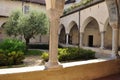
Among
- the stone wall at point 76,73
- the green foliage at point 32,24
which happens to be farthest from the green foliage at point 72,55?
the stone wall at point 76,73

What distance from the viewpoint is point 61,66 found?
5.18 metres

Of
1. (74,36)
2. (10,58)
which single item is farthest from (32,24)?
(74,36)

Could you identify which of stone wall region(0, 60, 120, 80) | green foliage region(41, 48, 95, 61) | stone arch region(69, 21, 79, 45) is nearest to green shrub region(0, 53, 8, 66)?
green foliage region(41, 48, 95, 61)

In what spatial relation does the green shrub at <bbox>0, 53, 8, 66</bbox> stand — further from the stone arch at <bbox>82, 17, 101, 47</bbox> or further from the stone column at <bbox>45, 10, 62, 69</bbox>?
the stone arch at <bbox>82, 17, 101, 47</bbox>

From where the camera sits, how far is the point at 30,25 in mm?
18094

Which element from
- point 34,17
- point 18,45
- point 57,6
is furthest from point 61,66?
point 34,17

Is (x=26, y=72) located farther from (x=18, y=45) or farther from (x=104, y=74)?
(x=18, y=45)

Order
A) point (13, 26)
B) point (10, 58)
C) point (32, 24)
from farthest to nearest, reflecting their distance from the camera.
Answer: point (13, 26) < point (32, 24) < point (10, 58)

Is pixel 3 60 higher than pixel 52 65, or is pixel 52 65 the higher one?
pixel 52 65

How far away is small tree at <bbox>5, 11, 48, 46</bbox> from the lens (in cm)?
1802

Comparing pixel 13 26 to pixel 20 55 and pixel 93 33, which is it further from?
pixel 93 33

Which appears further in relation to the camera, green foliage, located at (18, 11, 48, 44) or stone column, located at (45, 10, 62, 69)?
green foliage, located at (18, 11, 48, 44)

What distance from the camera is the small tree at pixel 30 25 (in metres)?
18.0

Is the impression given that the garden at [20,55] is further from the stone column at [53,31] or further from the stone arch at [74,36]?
the stone arch at [74,36]
